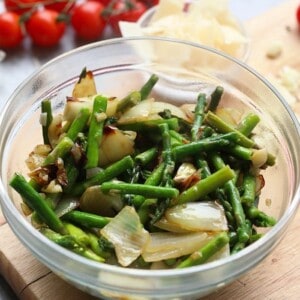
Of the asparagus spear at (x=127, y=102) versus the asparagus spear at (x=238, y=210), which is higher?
the asparagus spear at (x=127, y=102)

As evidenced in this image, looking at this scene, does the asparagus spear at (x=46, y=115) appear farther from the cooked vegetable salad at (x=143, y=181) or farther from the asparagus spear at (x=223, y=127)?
the asparagus spear at (x=223, y=127)

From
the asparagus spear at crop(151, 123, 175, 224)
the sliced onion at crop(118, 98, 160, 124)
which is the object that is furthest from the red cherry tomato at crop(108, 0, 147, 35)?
the asparagus spear at crop(151, 123, 175, 224)

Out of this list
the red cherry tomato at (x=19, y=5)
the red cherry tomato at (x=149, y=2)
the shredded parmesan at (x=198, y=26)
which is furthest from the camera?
the red cherry tomato at (x=149, y=2)

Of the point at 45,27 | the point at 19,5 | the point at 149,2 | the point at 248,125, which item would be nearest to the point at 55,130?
the point at 248,125

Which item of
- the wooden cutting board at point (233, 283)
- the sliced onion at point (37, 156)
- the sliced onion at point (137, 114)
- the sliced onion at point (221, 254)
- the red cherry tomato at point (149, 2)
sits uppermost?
the sliced onion at point (137, 114)

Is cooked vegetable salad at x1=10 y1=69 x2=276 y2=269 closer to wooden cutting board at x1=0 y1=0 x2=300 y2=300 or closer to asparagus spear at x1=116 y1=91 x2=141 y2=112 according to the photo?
asparagus spear at x1=116 y1=91 x2=141 y2=112

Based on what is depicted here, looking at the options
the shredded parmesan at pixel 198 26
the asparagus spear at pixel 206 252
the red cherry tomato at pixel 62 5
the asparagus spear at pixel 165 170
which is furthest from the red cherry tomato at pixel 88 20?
the asparagus spear at pixel 206 252
